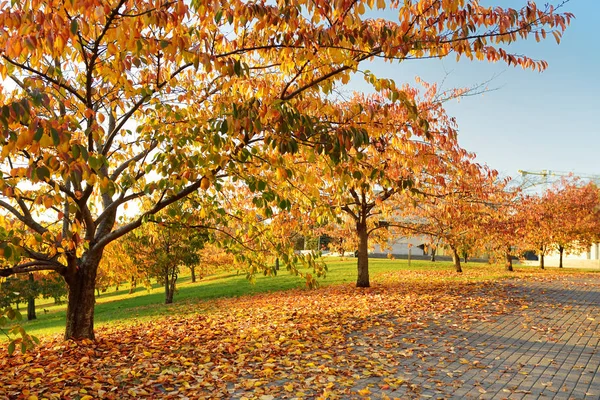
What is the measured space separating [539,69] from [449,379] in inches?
164

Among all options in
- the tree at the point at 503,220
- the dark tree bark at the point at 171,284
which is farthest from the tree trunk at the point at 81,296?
the tree at the point at 503,220

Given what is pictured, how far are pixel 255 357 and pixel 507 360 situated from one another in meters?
3.89

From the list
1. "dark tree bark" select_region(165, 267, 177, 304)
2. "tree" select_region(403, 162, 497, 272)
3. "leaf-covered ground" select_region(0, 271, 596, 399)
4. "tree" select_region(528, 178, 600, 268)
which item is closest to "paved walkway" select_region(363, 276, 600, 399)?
"leaf-covered ground" select_region(0, 271, 596, 399)

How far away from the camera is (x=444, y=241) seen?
665 inches

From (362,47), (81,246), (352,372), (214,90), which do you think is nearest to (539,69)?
(362,47)

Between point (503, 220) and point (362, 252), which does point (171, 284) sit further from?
point (503, 220)

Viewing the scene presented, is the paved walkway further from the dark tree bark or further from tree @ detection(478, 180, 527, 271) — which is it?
the dark tree bark

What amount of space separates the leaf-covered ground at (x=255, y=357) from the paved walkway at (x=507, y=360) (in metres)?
0.14

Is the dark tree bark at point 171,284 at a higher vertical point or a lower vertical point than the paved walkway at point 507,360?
lower

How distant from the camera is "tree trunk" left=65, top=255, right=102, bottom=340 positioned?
26.4ft

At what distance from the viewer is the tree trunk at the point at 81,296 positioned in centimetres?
804

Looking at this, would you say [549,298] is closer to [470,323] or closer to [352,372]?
[470,323]

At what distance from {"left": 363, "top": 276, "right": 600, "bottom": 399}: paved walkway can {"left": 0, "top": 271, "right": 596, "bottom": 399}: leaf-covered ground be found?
0.46 feet

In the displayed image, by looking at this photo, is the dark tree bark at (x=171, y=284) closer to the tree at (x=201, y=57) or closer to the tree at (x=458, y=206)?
the tree at (x=458, y=206)
